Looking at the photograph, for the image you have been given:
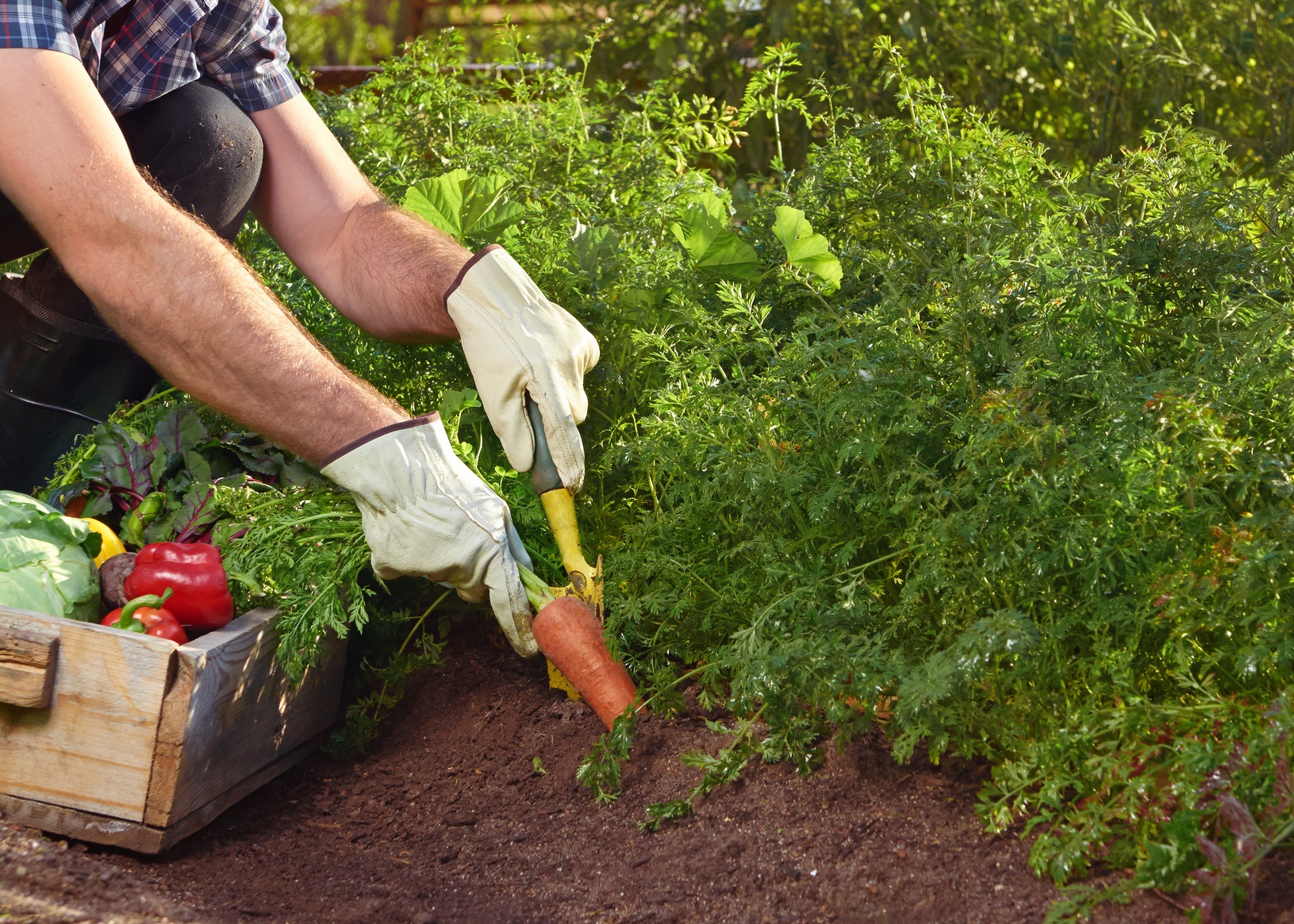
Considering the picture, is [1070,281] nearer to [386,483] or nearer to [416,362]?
[386,483]

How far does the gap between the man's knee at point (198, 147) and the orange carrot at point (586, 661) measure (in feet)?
4.29

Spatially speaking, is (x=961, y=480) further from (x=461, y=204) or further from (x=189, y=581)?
(x=461, y=204)

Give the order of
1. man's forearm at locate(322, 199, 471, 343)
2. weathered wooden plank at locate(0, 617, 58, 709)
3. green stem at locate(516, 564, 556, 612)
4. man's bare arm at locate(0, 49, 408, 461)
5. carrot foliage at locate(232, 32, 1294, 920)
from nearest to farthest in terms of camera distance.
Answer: carrot foliage at locate(232, 32, 1294, 920) → weathered wooden plank at locate(0, 617, 58, 709) → man's bare arm at locate(0, 49, 408, 461) → green stem at locate(516, 564, 556, 612) → man's forearm at locate(322, 199, 471, 343)

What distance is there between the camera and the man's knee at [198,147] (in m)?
2.40

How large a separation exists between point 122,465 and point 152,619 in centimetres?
51

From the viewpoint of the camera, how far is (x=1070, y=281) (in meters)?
1.61

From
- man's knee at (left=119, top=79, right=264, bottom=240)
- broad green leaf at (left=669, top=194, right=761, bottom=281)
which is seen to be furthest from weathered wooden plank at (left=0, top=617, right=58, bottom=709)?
broad green leaf at (left=669, top=194, right=761, bottom=281)

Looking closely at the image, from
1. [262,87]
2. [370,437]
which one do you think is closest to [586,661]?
[370,437]

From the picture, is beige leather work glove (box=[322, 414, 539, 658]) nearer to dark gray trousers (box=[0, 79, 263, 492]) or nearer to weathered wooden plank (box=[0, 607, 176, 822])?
weathered wooden plank (box=[0, 607, 176, 822])

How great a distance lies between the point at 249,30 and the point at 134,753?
Result: 1712mm

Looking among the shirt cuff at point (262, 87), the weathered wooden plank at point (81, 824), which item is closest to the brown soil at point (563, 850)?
the weathered wooden plank at point (81, 824)

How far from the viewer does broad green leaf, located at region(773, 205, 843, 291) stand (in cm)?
213

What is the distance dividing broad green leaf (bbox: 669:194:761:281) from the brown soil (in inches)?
36.6

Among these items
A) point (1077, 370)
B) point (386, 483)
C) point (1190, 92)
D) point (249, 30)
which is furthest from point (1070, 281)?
point (1190, 92)
